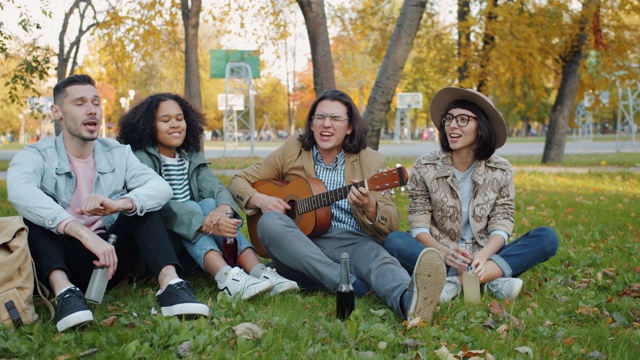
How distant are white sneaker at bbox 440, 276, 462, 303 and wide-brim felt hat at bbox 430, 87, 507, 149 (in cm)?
100

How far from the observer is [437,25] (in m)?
17.2

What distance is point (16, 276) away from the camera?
343 centimetres

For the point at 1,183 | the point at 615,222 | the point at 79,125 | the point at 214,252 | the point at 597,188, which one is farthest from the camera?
the point at 1,183

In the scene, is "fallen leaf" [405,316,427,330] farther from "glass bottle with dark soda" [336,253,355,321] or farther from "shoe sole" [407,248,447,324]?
"glass bottle with dark soda" [336,253,355,321]

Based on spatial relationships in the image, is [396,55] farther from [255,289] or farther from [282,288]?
[255,289]

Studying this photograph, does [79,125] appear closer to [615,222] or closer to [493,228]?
[493,228]

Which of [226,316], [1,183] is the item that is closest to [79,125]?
[226,316]

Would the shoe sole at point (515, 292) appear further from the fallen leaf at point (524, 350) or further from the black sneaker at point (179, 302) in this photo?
the black sneaker at point (179, 302)

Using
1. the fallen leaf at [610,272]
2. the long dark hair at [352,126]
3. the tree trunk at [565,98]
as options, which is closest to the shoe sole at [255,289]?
the long dark hair at [352,126]

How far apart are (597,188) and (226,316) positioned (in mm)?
8737

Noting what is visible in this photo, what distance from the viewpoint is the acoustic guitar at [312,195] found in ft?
13.7

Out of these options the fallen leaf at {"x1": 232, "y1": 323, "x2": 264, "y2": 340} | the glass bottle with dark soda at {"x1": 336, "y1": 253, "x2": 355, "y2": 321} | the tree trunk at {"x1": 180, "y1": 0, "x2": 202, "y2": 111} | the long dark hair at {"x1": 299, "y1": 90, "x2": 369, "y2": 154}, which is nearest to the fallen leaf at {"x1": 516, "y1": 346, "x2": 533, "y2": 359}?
the glass bottle with dark soda at {"x1": 336, "y1": 253, "x2": 355, "y2": 321}

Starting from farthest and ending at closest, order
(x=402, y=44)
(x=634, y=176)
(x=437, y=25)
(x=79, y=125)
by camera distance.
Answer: (x=437, y=25) < (x=634, y=176) < (x=402, y=44) < (x=79, y=125)

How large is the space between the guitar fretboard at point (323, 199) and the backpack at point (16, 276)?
177cm
